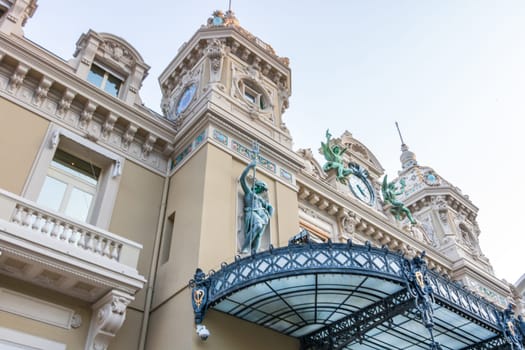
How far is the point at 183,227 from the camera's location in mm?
11555

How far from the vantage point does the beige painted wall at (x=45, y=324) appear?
8.94 metres

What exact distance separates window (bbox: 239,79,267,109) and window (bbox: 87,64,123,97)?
3.89m

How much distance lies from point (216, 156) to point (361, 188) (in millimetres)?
8948

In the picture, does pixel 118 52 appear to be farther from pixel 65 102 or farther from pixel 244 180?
pixel 244 180

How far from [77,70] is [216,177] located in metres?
4.85

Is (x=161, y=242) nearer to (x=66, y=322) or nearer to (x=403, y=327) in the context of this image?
(x=66, y=322)

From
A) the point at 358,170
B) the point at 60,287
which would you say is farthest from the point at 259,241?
the point at 358,170

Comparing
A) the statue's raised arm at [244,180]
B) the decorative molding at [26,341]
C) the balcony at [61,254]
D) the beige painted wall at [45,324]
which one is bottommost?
the decorative molding at [26,341]

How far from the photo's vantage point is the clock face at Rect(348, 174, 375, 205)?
1914 centimetres

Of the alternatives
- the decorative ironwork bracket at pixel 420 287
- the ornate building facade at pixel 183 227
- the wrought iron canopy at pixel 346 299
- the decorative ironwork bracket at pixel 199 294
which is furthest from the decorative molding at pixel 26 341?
the decorative ironwork bracket at pixel 420 287

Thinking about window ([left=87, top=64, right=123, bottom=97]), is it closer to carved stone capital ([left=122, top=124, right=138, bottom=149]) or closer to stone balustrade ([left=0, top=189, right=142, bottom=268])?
carved stone capital ([left=122, top=124, right=138, bottom=149])

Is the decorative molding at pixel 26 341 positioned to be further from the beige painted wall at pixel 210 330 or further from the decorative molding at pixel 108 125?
the decorative molding at pixel 108 125

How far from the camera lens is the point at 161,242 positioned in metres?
12.0

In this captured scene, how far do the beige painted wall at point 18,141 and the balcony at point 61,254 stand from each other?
4.29 feet
